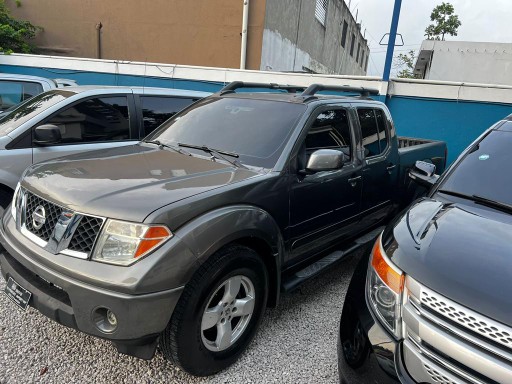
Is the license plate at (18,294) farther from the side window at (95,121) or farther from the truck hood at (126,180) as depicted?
the side window at (95,121)

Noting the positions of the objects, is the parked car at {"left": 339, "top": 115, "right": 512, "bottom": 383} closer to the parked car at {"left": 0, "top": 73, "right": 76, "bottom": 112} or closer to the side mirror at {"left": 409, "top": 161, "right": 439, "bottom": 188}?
the side mirror at {"left": 409, "top": 161, "right": 439, "bottom": 188}

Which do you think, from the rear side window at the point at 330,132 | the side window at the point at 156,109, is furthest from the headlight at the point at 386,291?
the side window at the point at 156,109

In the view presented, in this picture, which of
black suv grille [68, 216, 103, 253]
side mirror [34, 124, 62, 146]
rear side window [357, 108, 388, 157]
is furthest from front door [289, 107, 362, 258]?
side mirror [34, 124, 62, 146]

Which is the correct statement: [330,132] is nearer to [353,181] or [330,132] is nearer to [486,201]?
[353,181]

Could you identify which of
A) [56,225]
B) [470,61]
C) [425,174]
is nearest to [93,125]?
[56,225]

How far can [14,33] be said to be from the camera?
13.5 m

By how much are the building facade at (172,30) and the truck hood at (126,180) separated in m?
10.6

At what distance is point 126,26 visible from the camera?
13633 mm

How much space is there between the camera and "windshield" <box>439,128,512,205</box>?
8.04 feet

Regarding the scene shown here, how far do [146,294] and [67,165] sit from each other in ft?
4.24

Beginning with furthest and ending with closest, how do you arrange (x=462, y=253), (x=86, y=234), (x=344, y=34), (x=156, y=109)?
(x=344, y=34), (x=156, y=109), (x=86, y=234), (x=462, y=253)

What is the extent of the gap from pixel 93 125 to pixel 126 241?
2757 mm

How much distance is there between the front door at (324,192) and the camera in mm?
2918

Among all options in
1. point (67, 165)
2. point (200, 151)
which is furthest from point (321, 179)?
point (67, 165)
